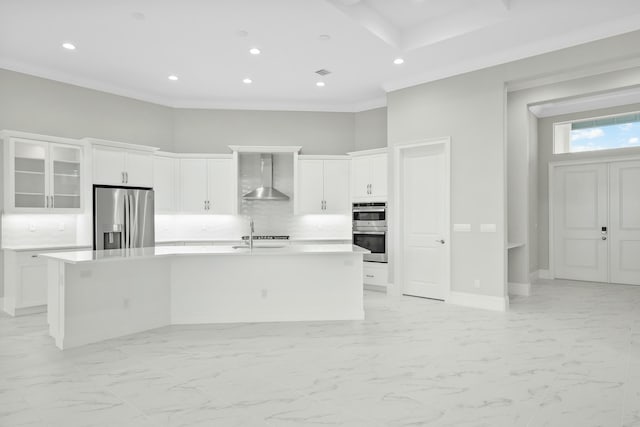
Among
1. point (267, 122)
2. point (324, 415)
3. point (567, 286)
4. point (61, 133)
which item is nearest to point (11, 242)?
point (61, 133)

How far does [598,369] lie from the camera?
3.18 meters

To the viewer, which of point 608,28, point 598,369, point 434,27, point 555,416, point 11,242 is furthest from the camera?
point 11,242

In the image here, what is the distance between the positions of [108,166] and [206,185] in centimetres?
162

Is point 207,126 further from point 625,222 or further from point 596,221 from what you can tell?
point 625,222

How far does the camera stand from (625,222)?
6.99 meters

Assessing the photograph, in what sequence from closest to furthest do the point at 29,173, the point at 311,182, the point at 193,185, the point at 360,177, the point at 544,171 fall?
1. the point at 29,173
2. the point at 360,177
3. the point at 193,185
4. the point at 311,182
5. the point at 544,171

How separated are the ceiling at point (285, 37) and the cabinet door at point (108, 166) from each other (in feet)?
3.73

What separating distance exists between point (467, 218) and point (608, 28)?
2616 mm

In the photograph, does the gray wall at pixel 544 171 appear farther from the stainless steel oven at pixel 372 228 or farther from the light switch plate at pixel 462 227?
the stainless steel oven at pixel 372 228

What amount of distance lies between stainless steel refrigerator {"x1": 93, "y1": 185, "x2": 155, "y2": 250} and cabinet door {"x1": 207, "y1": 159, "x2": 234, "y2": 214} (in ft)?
3.36

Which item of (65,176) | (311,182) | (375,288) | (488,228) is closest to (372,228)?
(375,288)

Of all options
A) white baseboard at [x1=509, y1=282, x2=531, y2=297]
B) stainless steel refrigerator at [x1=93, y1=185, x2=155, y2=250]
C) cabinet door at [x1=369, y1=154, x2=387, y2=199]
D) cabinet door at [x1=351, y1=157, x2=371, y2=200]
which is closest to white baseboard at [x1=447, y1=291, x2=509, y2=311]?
white baseboard at [x1=509, y1=282, x2=531, y2=297]

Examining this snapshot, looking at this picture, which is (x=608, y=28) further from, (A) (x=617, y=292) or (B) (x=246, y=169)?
(B) (x=246, y=169)

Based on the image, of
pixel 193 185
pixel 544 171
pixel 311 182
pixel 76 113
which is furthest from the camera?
pixel 544 171
